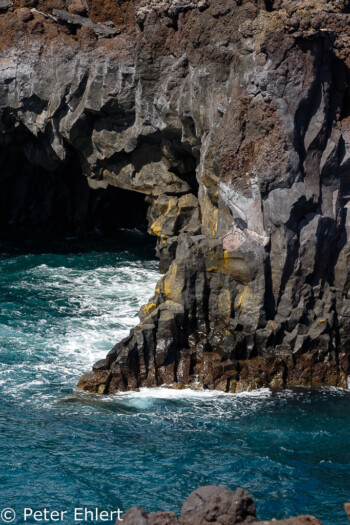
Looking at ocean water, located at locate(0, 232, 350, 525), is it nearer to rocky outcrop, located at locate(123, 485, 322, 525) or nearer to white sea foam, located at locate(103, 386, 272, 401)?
white sea foam, located at locate(103, 386, 272, 401)

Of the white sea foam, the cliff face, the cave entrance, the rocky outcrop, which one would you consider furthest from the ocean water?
the cave entrance

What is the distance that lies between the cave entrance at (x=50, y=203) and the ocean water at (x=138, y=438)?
20961 millimetres

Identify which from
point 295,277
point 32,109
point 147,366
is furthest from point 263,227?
point 32,109

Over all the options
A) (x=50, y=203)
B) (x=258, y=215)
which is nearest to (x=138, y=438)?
(x=258, y=215)

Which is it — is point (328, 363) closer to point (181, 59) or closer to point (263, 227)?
point (263, 227)

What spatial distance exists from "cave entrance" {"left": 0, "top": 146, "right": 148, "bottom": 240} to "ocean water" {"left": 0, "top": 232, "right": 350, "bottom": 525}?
21.0 meters

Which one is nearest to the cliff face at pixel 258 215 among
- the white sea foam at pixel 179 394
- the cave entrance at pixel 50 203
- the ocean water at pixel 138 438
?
the white sea foam at pixel 179 394

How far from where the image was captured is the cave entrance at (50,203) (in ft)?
206

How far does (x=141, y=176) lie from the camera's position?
52125 millimetres

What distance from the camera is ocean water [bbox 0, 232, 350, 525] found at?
26.1m

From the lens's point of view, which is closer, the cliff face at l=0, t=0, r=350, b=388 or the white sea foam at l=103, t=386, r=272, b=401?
the white sea foam at l=103, t=386, r=272, b=401

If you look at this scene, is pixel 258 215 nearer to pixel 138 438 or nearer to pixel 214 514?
pixel 138 438

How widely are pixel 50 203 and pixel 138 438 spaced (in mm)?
37036

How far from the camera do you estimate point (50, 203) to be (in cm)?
6400
